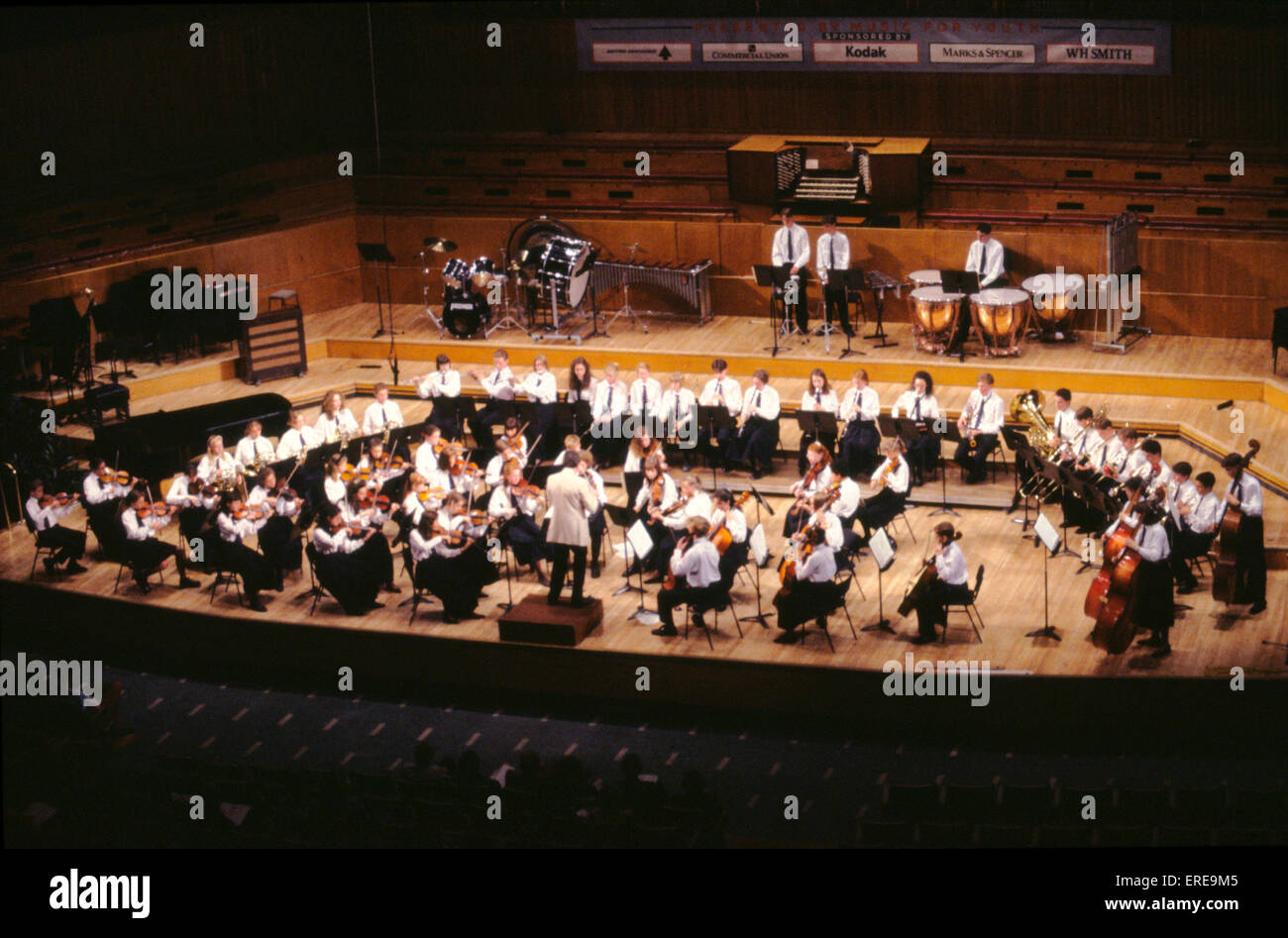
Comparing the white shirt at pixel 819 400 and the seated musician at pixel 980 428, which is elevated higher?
the white shirt at pixel 819 400

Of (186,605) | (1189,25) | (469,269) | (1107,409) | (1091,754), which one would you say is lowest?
(1091,754)

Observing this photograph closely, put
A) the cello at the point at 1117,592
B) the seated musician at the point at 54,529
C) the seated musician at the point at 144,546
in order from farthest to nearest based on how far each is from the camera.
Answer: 1. the seated musician at the point at 54,529
2. the seated musician at the point at 144,546
3. the cello at the point at 1117,592

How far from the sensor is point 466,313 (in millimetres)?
16391

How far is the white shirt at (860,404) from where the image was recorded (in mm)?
13188

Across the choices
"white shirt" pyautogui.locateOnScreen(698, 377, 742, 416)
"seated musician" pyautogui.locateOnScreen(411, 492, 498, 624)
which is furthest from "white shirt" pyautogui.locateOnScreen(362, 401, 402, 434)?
"white shirt" pyautogui.locateOnScreen(698, 377, 742, 416)

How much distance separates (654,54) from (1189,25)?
5.54 metres

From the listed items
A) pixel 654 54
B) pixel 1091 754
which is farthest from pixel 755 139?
pixel 1091 754

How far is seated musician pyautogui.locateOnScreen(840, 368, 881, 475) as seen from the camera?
13148 millimetres

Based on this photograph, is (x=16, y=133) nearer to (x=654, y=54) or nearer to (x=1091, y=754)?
(x=654, y=54)

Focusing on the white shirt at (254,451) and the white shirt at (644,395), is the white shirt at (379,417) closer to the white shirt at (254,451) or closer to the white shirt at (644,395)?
the white shirt at (254,451)

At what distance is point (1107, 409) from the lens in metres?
13.9

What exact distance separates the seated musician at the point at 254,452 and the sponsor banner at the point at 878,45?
6.96 m

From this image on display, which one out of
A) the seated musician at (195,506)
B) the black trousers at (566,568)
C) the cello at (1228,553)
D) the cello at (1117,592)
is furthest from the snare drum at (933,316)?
the seated musician at (195,506)

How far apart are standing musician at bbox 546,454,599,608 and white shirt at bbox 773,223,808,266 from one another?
517 cm
